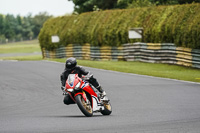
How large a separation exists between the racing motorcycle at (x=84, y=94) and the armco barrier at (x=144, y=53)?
49.7ft

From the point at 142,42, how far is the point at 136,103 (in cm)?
1914

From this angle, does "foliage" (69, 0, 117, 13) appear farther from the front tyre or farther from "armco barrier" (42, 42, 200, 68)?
the front tyre

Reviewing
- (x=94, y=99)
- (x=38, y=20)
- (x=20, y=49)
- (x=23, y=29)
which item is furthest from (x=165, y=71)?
(x=38, y=20)

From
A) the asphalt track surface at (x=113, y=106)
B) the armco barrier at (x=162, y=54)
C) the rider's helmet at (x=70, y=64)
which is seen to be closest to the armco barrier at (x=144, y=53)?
the armco barrier at (x=162, y=54)

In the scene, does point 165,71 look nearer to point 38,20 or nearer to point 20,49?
point 20,49

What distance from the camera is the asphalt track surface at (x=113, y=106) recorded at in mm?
8461

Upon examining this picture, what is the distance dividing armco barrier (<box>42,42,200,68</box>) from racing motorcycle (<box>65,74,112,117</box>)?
49.7 ft

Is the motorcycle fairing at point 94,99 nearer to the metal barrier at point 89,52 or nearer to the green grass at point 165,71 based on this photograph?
the green grass at point 165,71

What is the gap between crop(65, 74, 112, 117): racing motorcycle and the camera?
9.84 metres

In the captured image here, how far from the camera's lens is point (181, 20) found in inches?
1075

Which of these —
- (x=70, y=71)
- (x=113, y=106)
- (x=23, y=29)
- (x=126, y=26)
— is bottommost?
(x=23, y=29)

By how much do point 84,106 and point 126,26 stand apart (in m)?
23.9

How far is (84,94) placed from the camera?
1000 cm

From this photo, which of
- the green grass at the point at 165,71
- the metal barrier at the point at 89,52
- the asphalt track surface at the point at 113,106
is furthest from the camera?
the metal barrier at the point at 89,52
